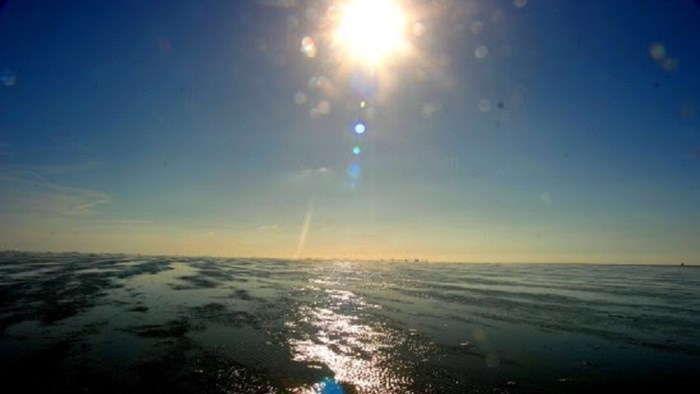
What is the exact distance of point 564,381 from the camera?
41.2 feet

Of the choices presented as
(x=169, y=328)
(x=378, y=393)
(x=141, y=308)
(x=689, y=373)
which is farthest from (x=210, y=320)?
(x=689, y=373)

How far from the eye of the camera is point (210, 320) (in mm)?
21703

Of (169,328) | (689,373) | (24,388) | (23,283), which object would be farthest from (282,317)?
(23,283)

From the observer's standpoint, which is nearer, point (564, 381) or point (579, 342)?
point (564, 381)

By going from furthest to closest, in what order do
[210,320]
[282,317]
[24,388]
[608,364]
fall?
[282,317] < [210,320] < [608,364] < [24,388]

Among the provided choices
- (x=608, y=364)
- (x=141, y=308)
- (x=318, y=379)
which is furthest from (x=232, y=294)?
(x=608, y=364)

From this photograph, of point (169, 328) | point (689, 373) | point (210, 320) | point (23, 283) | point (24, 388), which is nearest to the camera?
point (24, 388)

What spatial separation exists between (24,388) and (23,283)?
3348 centimetres

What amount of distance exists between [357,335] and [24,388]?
1154 centimetres

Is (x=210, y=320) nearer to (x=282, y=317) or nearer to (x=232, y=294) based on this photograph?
(x=282, y=317)

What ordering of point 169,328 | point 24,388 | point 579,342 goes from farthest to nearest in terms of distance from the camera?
point 169,328
point 579,342
point 24,388

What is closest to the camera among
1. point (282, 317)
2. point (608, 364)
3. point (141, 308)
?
point (608, 364)

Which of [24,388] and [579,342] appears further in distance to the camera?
[579,342]

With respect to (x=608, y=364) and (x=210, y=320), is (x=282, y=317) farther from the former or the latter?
(x=608, y=364)
